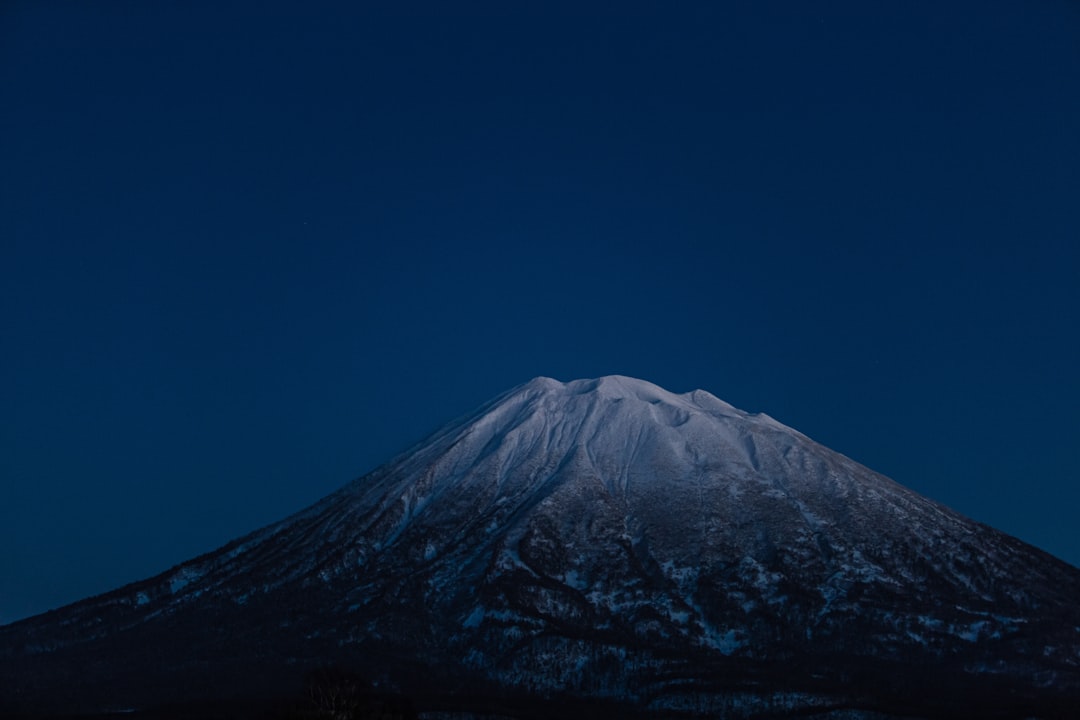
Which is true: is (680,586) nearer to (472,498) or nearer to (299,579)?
(472,498)

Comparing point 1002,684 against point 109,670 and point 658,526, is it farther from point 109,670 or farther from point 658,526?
point 109,670

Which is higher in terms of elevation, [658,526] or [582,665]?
[658,526]

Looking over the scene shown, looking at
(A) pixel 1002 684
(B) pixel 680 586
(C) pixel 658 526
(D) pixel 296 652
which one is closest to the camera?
(A) pixel 1002 684

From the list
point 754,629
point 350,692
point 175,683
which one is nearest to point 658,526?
point 754,629

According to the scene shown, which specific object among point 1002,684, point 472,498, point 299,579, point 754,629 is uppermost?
point 472,498

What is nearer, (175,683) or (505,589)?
(175,683)

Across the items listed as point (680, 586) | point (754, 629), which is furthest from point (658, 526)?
point (754, 629)

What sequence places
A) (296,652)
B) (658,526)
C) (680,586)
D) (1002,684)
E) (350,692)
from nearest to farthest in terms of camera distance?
(350,692) → (1002,684) → (296,652) → (680,586) → (658,526)
